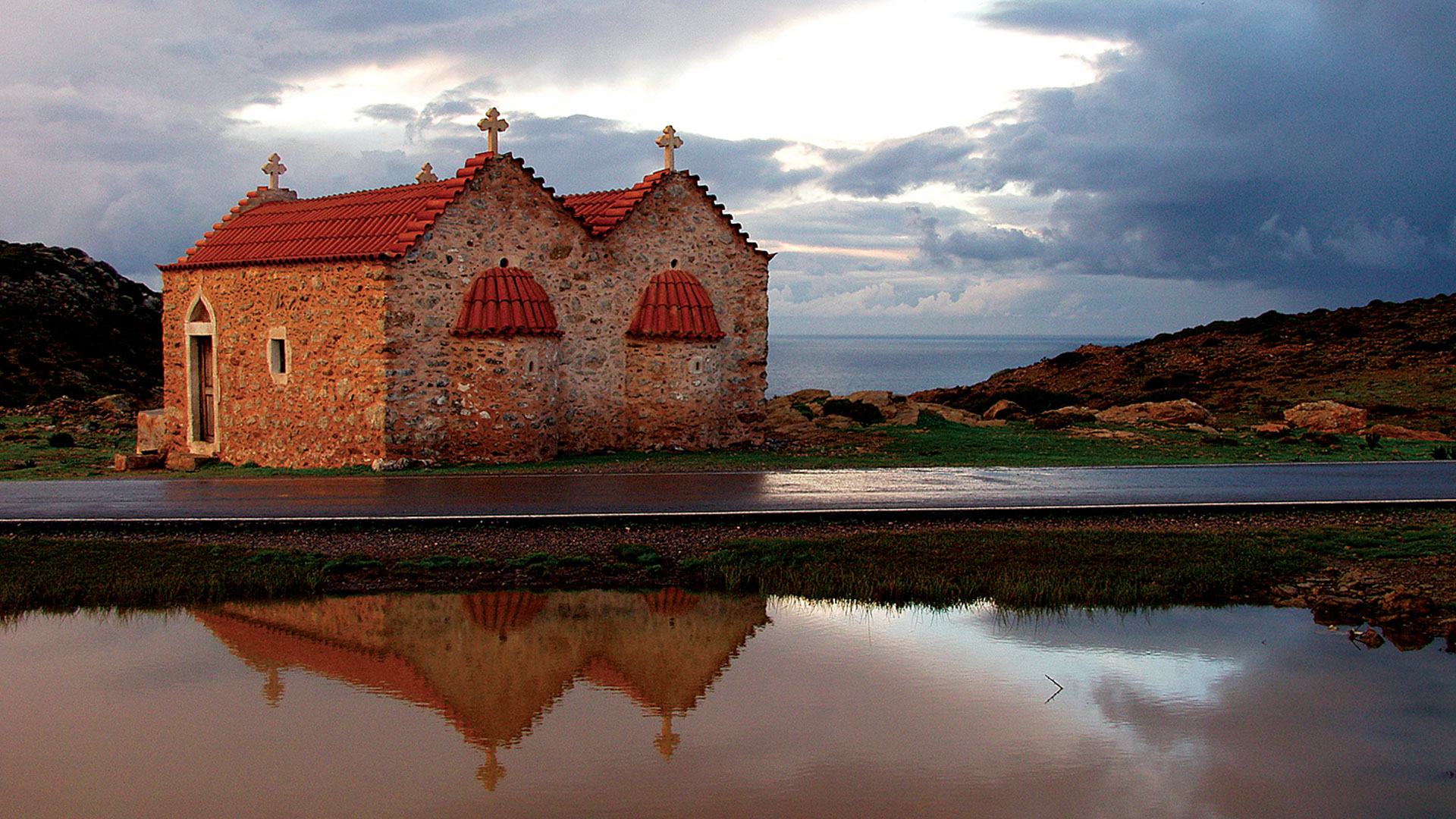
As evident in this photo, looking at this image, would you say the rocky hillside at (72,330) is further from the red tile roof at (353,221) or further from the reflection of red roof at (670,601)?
the reflection of red roof at (670,601)

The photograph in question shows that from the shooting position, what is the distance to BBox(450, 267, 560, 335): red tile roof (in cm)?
1997

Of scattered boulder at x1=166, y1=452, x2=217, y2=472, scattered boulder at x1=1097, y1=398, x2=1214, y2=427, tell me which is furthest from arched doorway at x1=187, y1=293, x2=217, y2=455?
scattered boulder at x1=1097, y1=398, x2=1214, y2=427

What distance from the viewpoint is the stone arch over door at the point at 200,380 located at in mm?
22688

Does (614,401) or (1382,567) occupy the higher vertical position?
(614,401)

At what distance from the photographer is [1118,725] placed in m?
7.95

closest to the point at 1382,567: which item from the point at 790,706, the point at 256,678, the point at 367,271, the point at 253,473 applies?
the point at 790,706

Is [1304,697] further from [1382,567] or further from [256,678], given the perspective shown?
[256,678]

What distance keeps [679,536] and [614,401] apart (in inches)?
379

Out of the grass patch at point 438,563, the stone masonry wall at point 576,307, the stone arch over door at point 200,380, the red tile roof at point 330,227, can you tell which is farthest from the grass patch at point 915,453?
the grass patch at point 438,563

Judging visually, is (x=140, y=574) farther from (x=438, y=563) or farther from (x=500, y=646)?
(x=500, y=646)

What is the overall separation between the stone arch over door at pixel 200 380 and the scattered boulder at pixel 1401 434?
25827 mm

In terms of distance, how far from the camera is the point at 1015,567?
1180cm

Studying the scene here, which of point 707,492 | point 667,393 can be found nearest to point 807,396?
point 667,393

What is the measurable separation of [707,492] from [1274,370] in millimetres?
35885
